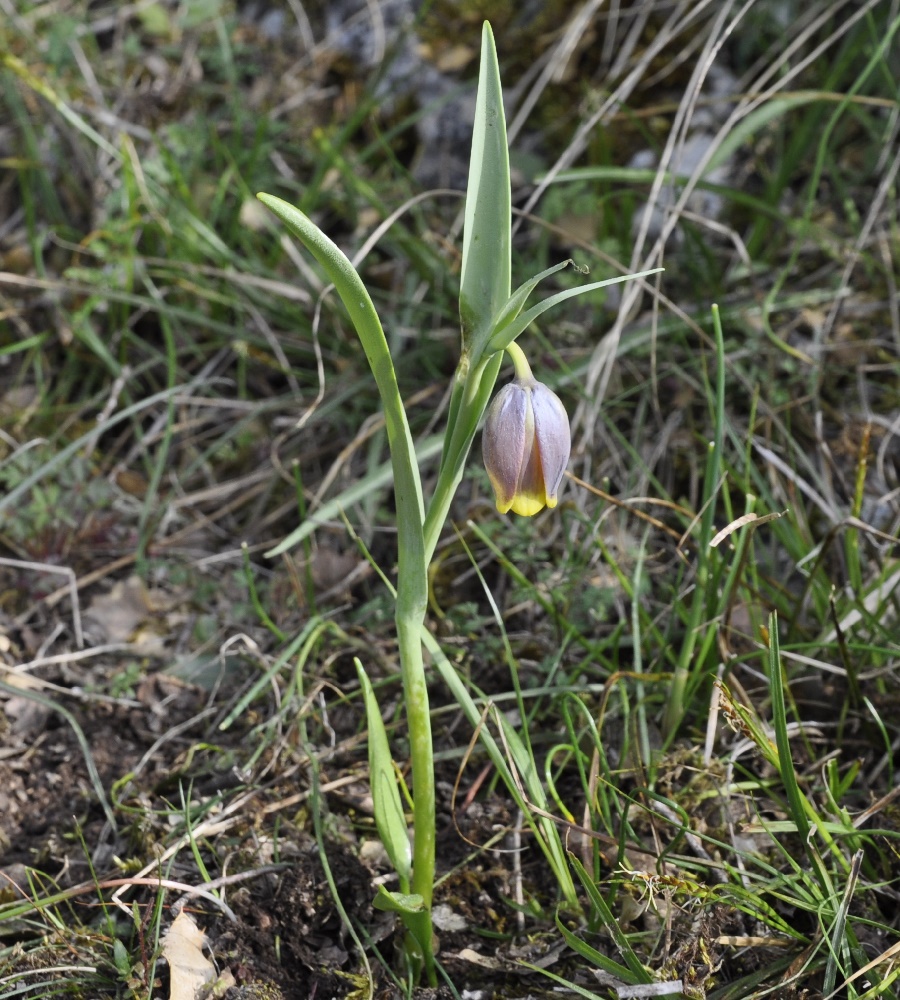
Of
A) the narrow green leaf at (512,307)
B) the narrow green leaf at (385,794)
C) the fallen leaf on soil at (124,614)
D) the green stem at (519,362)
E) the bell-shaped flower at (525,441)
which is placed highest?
the narrow green leaf at (512,307)

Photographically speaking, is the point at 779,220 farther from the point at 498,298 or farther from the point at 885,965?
the point at 885,965

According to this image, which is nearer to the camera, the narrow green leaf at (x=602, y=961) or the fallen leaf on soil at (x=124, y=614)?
the narrow green leaf at (x=602, y=961)

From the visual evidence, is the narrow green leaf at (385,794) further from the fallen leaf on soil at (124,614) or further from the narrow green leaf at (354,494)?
the fallen leaf on soil at (124,614)

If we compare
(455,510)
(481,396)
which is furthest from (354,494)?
(481,396)

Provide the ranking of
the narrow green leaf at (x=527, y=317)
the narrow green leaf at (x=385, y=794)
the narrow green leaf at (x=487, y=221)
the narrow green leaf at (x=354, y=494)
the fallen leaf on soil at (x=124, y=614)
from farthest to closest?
the fallen leaf on soil at (x=124, y=614)
the narrow green leaf at (x=354, y=494)
the narrow green leaf at (x=385, y=794)
the narrow green leaf at (x=487, y=221)
the narrow green leaf at (x=527, y=317)

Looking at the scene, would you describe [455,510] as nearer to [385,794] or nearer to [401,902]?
[385,794]

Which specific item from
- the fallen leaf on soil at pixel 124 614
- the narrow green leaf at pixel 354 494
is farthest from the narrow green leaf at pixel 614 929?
the fallen leaf on soil at pixel 124 614

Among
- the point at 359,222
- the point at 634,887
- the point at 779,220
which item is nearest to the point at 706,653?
the point at 634,887
